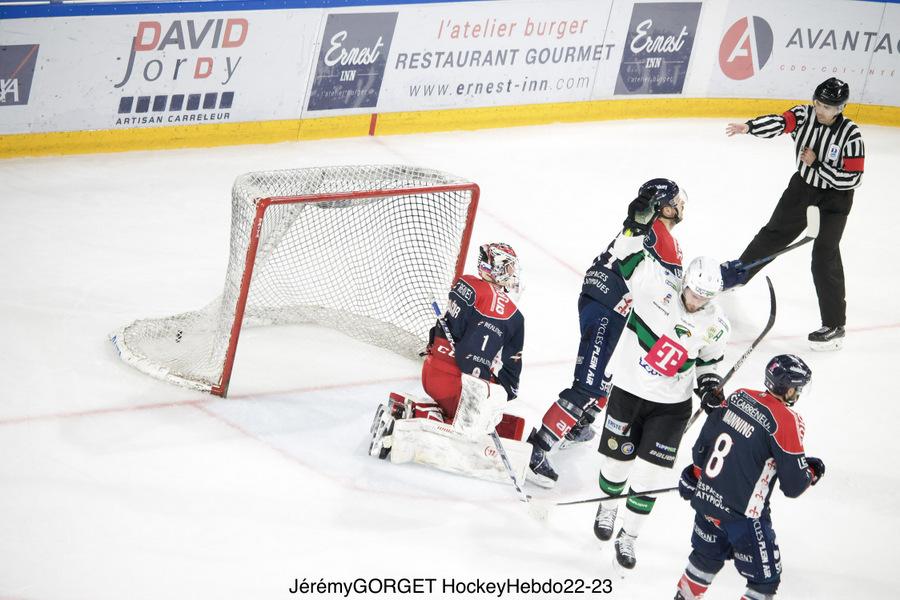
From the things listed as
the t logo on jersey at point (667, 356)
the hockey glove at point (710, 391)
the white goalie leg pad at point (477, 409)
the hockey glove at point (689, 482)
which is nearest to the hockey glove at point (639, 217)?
the t logo on jersey at point (667, 356)

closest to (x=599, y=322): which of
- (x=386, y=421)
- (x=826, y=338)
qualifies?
(x=386, y=421)

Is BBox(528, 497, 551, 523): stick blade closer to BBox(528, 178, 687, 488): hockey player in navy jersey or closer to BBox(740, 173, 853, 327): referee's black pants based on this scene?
BBox(528, 178, 687, 488): hockey player in navy jersey

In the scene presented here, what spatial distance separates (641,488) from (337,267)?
2.04 meters

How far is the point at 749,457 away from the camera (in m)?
3.67

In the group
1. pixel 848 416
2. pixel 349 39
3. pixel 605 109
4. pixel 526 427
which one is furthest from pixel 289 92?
pixel 848 416

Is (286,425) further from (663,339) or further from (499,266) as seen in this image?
(663,339)

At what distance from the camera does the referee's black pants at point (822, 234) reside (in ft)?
20.1

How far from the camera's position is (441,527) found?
442 centimetres

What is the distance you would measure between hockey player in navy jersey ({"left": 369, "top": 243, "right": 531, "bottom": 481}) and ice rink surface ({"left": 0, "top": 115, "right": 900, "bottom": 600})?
104 millimetres

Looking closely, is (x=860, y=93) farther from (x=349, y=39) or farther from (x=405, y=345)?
(x=405, y=345)

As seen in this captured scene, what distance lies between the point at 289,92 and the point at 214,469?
12.6 feet

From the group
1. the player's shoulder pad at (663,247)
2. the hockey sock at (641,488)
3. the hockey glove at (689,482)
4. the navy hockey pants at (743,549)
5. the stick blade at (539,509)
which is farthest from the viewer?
the player's shoulder pad at (663,247)

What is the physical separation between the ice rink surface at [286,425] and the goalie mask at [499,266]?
31.3 inches

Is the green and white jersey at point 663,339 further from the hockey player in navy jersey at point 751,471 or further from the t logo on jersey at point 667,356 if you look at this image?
the hockey player in navy jersey at point 751,471
